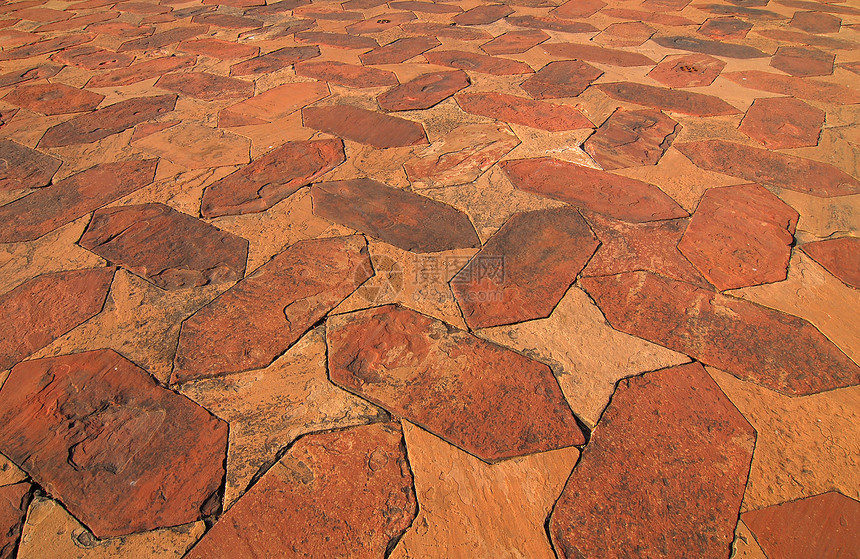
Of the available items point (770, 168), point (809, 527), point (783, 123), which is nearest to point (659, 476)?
point (809, 527)

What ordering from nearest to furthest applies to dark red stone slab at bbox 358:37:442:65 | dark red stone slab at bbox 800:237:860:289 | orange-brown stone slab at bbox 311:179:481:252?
dark red stone slab at bbox 800:237:860:289 → orange-brown stone slab at bbox 311:179:481:252 → dark red stone slab at bbox 358:37:442:65

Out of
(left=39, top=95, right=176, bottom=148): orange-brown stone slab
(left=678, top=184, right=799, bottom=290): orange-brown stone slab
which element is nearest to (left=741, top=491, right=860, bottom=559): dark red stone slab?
(left=678, top=184, right=799, bottom=290): orange-brown stone slab

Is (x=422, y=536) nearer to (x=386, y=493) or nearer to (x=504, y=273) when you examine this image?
(x=386, y=493)

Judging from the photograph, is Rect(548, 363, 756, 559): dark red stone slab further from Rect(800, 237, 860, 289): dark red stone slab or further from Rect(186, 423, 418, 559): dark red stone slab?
Rect(800, 237, 860, 289): dark red stone slab

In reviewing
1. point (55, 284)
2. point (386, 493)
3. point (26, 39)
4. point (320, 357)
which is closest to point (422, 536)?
point (386, 493)

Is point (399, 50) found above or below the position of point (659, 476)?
above

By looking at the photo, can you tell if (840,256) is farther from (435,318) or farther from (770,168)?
(435,318)
